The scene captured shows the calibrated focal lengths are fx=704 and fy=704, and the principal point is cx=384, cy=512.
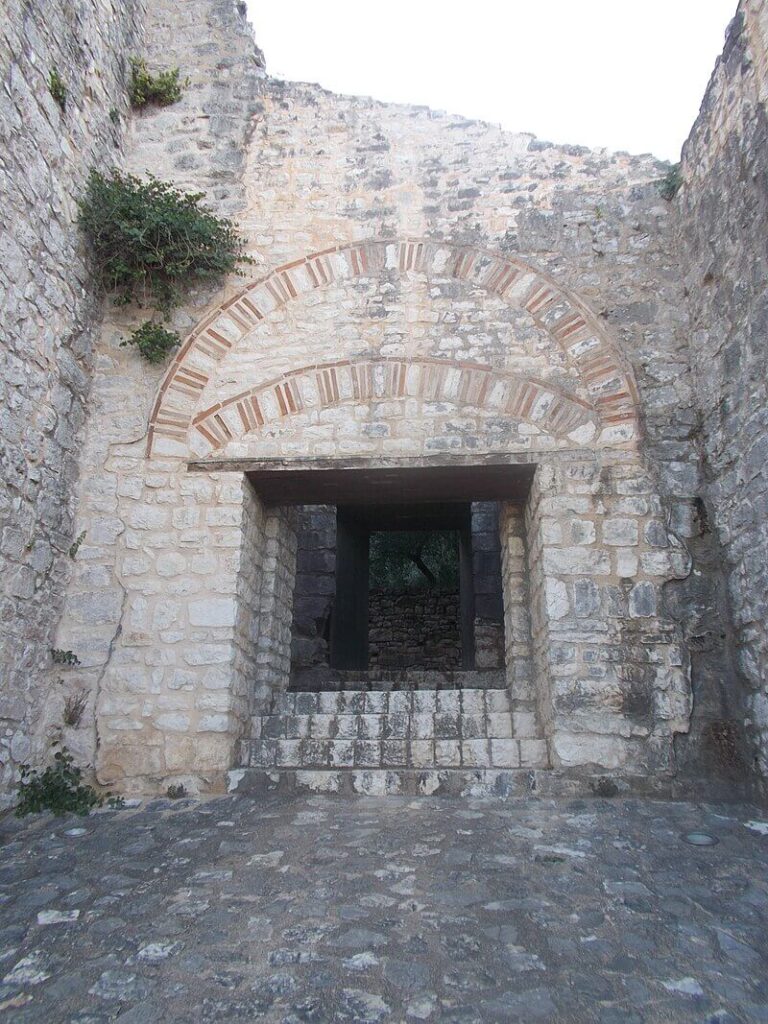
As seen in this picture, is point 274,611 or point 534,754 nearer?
point 534,754

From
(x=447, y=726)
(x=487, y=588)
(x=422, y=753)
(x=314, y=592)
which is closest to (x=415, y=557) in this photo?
(x=487, y=588)

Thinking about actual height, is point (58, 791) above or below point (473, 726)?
below

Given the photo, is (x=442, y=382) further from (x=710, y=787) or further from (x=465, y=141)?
(x=710, y=787)

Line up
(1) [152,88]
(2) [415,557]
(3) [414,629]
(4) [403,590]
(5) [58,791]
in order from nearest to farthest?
(5) [58,791] < (1) [152,88] < (3) [414,629] < (4) [403,590] < (2) [415,557]

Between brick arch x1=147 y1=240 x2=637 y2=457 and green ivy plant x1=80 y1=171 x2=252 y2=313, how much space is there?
33 centimetres

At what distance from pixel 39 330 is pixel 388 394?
7.09ft

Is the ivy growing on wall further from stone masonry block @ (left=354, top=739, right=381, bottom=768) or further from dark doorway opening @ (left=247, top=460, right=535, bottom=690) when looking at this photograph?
stone masonry block @ (left=354, top=739, right=381, bottom=768)

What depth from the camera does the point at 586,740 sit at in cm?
395

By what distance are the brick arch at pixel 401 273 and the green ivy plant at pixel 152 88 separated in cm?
179

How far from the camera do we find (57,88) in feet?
14.5

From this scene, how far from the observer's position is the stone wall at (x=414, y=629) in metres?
10.9

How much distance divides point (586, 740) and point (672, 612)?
91 cm

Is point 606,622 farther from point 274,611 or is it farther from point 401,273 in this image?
point 401,273

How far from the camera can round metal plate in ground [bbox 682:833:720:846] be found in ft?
10.5
